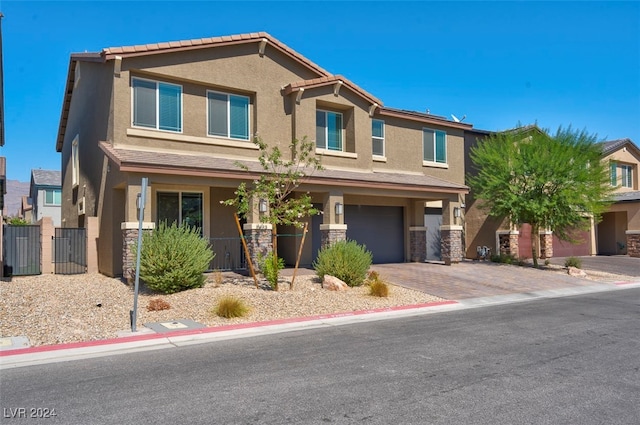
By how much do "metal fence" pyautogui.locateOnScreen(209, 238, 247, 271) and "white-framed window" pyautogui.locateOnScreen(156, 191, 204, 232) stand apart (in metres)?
0.94

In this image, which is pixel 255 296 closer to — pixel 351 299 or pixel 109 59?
pixel 351 299

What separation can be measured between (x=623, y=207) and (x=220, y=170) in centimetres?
2634

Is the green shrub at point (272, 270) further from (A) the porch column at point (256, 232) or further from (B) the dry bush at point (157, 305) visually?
(B) the dry bush at point (157, 305)

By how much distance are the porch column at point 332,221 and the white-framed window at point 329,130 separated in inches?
118

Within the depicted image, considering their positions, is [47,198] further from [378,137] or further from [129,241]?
[129,241]

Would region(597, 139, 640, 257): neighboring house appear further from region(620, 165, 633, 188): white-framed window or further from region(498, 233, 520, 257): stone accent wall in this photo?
region(498, 233, 520, 257): stone accent wall

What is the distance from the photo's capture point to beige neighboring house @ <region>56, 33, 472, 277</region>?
1645 cm

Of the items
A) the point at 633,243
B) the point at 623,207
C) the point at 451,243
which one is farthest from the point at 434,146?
the point at 633,243

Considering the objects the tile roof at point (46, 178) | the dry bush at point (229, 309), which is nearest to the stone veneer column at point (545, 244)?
the dry bush at point (229, 309)

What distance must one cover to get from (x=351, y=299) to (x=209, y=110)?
870 centimetres

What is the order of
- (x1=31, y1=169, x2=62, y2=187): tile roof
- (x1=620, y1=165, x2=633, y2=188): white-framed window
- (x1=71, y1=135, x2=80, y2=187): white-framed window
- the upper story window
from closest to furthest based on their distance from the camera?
1. (x1=71, y1=135, x2=80, y2=187): white-framed window
2. the upper story window
3. (x1=620, y1=165, x2=633, y2=188): white-framed window
4. (x1=31, y1=169, x2=62, y2=187): tile roof

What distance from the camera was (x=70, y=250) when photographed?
1841cm

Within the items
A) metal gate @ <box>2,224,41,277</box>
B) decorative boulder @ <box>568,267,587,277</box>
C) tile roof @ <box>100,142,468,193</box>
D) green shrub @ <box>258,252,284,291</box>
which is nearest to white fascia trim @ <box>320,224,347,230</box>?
tile roof @ <box>100,142,468,193</box>

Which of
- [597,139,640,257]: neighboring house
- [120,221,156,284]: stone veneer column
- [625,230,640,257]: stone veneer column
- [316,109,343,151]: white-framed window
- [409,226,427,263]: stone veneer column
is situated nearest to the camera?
[120,221,156,284]: stone veneer column
